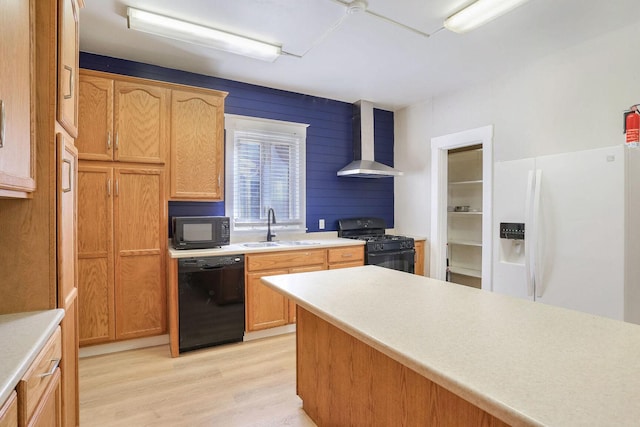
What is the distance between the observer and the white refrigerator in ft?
7.03

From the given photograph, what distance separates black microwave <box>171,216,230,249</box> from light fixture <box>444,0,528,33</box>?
2.52 m

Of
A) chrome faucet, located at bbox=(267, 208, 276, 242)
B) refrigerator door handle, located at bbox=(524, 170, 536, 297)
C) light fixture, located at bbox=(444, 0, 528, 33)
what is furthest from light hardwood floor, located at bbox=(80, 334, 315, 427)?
light fixture, located at bbox=(444, 0, 528, 33)

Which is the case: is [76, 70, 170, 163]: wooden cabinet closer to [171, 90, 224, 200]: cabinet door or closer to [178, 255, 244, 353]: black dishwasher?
[171, 90, 224, 200]: cabinet door

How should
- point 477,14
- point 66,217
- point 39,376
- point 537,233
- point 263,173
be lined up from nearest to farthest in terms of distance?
point 39,376 → point 66,217 → point 477,14 → point 537,233 → point 263,173

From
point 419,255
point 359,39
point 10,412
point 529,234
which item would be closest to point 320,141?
point 359,39

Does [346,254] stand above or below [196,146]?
below

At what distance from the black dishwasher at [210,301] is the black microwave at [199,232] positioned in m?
0.20

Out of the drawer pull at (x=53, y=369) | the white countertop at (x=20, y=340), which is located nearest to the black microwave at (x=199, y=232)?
the white countertop at (x=20, y=340)

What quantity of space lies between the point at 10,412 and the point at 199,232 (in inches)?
88.5

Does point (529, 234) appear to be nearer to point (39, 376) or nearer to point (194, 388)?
point (194, 388)

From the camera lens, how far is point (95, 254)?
276cm

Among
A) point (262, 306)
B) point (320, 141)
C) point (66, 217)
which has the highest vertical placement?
point (320, 141)

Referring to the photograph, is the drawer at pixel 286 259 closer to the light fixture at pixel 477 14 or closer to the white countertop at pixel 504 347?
the white countertop at pixel 504 347

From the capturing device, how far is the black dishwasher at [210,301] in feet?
9.40
